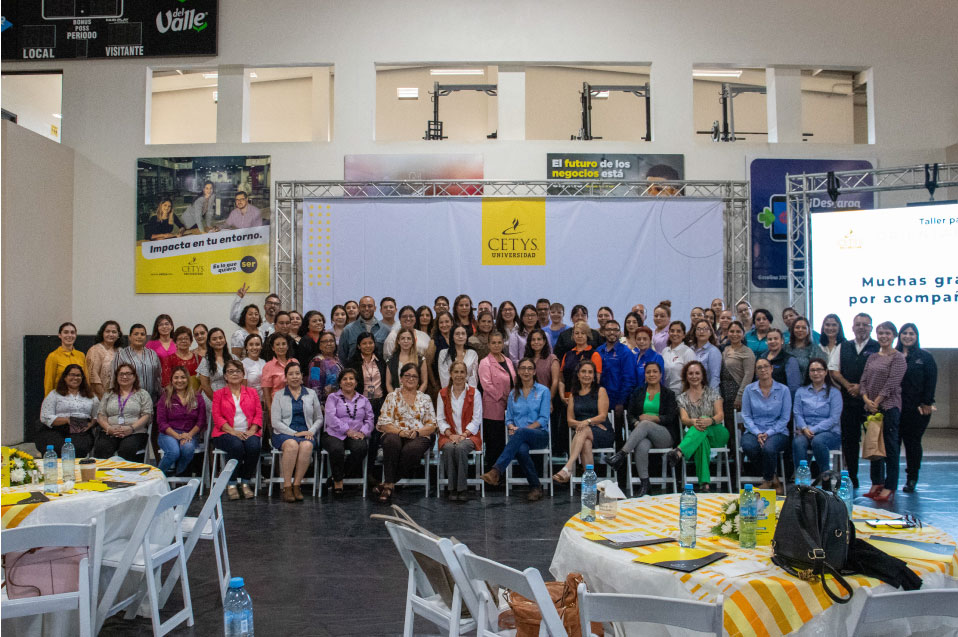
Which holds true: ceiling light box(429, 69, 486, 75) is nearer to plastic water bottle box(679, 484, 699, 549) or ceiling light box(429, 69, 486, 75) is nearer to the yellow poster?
the yellow poster

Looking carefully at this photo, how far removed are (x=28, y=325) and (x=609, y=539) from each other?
9.23 metres

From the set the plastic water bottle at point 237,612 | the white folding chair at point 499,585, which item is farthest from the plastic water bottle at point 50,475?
the white folding chair at point 499,585

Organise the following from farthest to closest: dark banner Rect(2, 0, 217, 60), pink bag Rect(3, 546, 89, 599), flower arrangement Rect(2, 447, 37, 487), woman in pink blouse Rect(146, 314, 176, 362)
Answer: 1. dark banner Rect(2, 0, 217, 60)
2. woman in pink blouse Rect(146, 314, 176, 362)
3. flower arrangement Rect(2, 447, 37, 487)
4. pink bag Rect(3, 546, 89, 599)

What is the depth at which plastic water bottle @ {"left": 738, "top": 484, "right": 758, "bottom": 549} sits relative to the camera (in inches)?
118

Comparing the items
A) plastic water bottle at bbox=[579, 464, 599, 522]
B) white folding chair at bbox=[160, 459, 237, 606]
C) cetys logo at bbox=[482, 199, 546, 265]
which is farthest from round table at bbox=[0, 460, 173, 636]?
cetys logo at bbox=[482, 199, 546, 265]

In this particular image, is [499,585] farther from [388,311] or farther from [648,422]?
[388,311]

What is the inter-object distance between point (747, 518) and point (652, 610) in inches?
36.2

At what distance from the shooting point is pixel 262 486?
24.6 ft

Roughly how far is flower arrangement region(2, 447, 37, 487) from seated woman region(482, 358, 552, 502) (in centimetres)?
373

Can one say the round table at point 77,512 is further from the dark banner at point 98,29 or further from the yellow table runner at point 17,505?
the dark banner at point 98,29

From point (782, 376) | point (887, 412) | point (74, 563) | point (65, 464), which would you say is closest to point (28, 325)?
point (65, 464)

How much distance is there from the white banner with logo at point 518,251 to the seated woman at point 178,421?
2.96 m

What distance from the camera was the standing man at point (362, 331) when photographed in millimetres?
7906

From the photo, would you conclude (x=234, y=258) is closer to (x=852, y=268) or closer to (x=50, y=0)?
(x=50, y=0)
